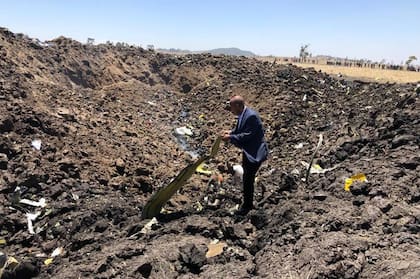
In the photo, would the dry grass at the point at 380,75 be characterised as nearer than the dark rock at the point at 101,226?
No

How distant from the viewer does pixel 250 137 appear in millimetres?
5871

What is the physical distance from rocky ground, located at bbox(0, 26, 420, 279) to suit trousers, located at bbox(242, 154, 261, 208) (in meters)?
0.20

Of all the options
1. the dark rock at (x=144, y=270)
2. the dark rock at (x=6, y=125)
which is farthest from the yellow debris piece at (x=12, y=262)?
the dark rock at (x=6, y=125)

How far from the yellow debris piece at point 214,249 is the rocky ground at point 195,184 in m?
0.03

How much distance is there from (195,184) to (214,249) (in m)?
4.00

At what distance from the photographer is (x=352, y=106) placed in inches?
548

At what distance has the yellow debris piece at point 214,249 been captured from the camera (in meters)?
5.04

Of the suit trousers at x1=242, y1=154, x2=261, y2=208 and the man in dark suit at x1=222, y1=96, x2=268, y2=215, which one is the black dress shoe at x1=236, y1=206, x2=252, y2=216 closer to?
the suit trousers at x1=242, y1=154, x2=261, y2=208

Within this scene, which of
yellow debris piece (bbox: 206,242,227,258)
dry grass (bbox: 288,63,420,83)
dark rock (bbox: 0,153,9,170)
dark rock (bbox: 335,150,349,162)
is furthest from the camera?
dry grass (bbox: 288,63,420,83)

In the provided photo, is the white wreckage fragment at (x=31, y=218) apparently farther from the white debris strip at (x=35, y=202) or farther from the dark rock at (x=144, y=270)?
the dark rock at (x=144, y=270)

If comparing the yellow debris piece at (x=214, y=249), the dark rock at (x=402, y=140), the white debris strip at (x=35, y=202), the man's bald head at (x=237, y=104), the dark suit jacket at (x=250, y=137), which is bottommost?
the white debris strip at (x=35, y=202)

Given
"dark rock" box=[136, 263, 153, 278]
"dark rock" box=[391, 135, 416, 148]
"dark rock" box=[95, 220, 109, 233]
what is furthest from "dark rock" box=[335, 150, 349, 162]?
"dark rock" box=[136, 263, 153, 278]

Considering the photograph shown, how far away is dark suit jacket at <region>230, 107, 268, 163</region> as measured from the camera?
5844 millimetres

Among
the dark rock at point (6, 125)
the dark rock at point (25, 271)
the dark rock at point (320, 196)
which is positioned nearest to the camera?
the dark rock at point (25, 271)
